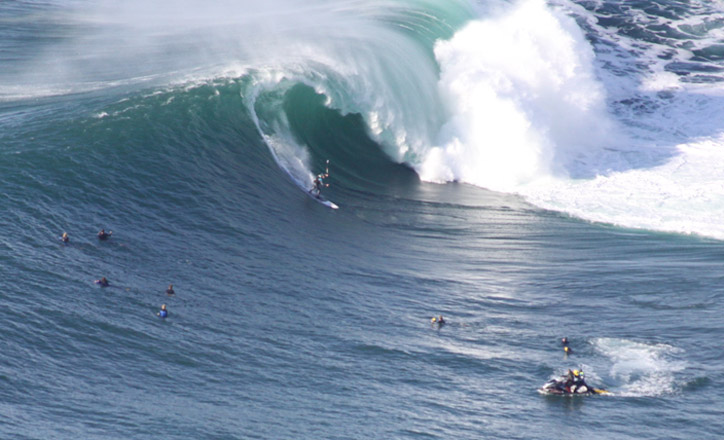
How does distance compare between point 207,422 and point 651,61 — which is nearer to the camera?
point 207,422

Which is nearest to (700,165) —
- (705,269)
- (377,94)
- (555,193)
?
(555,193)

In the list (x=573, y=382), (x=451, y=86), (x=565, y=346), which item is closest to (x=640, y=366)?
(x=565, y=346)

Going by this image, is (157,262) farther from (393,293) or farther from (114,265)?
(393,293)

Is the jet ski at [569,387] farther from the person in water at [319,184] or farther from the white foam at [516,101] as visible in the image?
the white foam at [516,101]

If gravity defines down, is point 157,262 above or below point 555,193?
below

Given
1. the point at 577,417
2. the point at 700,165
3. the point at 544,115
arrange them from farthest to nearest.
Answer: the point at 544,115 < the point at 700,165 < the point at 577,417

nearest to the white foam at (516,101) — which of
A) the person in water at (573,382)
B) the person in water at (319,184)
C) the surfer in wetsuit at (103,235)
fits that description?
the person in water at (319,184)

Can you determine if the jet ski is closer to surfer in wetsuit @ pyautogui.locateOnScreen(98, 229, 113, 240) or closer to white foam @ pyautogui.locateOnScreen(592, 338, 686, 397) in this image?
white foam @ pyautogui.locateOnScreen(592, 338, 686, 397)

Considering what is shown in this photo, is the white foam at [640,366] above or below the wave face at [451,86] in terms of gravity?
below

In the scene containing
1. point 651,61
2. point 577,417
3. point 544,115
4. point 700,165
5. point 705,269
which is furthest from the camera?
point 651,61
